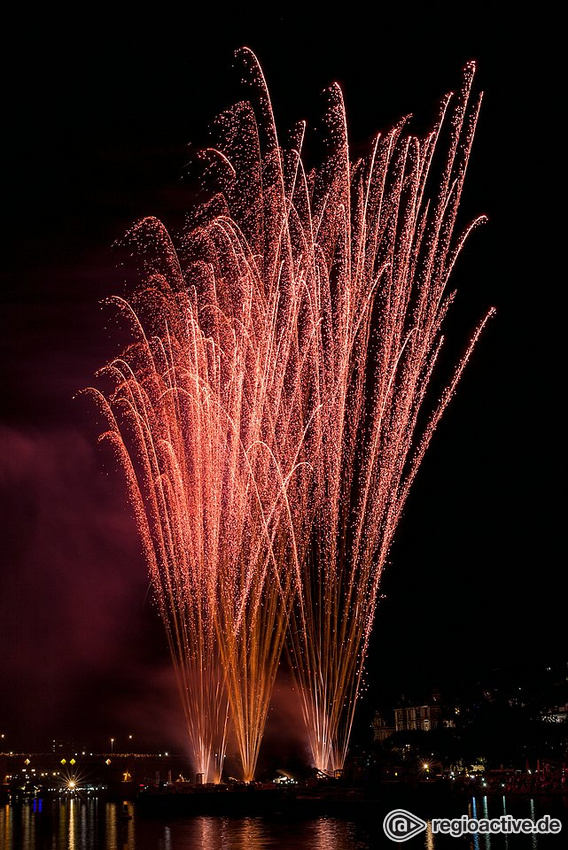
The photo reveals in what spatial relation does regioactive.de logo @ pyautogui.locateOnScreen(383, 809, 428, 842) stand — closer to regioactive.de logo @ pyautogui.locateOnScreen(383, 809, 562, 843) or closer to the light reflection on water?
regioactive.de logo @ pyautogui.locateOnScreen(383, 809, 562, 843)

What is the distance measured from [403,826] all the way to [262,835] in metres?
4.29

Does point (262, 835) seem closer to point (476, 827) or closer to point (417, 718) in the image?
point (476, 827)

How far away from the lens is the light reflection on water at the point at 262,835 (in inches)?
1112

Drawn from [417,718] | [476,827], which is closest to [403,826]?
[476,827]

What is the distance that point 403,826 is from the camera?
32531 millimetres

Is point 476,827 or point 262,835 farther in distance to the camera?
point 262,835

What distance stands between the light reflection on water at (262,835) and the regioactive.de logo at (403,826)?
28cm

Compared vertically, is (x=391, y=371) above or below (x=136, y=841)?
above

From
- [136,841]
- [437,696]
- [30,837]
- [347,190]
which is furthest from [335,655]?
[437,696]

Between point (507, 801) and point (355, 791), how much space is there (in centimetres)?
601

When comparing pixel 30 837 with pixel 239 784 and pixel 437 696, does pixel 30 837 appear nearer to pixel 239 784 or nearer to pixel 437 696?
pixel 239 784

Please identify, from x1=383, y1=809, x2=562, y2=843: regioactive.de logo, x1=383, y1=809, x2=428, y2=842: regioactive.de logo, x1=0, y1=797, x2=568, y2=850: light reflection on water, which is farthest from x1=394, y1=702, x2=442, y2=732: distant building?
x1=383, y1=809, x2=562, y2=843: regioactive.de logo

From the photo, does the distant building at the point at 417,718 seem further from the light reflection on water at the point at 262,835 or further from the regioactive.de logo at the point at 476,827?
the regioactive.de logo at the point at 476,827

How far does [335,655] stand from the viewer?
3169 cm
